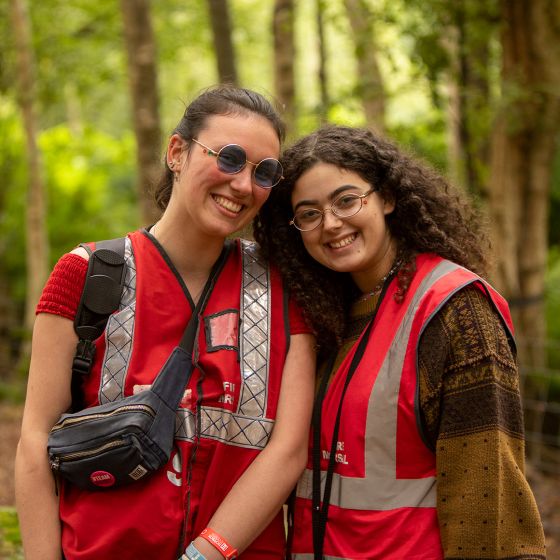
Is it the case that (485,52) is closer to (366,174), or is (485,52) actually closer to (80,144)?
(366,174)

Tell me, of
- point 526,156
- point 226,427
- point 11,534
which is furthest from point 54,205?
point 226,427

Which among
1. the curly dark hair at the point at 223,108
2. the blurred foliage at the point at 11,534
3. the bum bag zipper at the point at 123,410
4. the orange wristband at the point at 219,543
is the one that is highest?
the curly dark hair at the point at 223,108

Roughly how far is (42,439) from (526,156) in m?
5.64

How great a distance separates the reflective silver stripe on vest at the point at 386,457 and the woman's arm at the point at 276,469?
0.20m

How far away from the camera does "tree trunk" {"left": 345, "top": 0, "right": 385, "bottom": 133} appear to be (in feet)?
23.7

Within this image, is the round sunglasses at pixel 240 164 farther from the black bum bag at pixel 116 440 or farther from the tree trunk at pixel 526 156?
the tree trunk at pixel 526 156

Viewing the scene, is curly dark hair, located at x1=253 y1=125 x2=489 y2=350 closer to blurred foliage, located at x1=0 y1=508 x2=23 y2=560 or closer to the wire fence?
blurred foliage, located at x1=0 y1=508 x2=23 y2=560

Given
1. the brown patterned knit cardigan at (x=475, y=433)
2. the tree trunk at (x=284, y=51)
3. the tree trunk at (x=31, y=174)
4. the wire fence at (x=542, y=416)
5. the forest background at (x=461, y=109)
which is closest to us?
the brown patterned knit cardigan at (x=475, y=433)

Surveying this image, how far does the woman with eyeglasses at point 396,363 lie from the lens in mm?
2363

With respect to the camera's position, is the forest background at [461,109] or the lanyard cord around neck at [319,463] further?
the forest background at [461,109]

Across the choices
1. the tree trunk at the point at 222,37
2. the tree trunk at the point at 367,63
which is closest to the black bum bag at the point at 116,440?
the tree trunk at the point at 367,63

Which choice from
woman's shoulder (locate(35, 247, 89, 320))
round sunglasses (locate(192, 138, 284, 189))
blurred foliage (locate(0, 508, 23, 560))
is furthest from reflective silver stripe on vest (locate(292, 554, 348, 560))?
blurred foliage (locate(0, 508, 23, 560))

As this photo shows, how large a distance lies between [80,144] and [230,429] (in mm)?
13128

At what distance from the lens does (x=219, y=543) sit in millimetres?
2445
